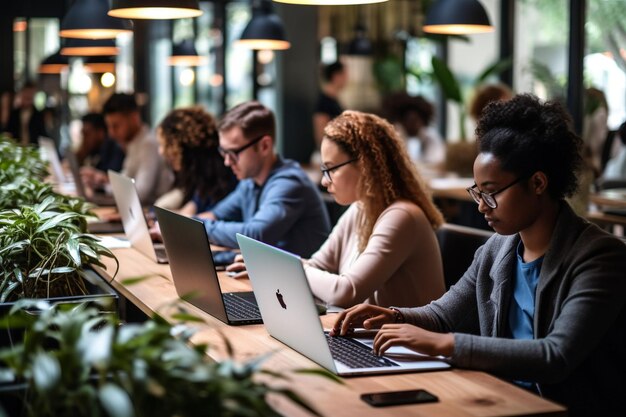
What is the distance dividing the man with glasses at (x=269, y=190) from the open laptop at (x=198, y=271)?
3.11 ft

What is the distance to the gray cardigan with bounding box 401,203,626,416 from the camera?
2.15 metres

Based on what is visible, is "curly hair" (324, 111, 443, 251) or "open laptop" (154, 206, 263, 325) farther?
"curly hair" (324, 111, 443, 251)

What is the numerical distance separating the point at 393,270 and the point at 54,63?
7.99m

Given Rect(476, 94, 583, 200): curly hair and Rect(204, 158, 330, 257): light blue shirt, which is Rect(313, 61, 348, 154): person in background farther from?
Rect(476, 94, 583, 200): curly hair

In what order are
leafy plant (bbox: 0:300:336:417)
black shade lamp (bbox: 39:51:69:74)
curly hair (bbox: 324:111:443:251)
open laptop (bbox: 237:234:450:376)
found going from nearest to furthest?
leafy plant (bbox: 0:300:336:417)
open laptop (bbox: 237:234:450:376)
curly hair (bbox: 324:111:443:251)
black shade lamp (bbox: 39:51:69:74)

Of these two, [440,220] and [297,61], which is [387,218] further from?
[297,61]

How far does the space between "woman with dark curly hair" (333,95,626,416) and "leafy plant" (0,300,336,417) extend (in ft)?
2.73

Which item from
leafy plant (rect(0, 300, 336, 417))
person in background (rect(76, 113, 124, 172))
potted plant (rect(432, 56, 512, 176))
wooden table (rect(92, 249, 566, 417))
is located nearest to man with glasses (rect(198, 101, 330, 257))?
wooden table (rect(92, 249, 566, 417))

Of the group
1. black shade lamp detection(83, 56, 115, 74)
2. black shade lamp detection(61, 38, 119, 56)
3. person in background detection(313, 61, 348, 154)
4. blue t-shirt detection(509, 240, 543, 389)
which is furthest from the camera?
black shade lamp detection(83, 56, 115, 74)

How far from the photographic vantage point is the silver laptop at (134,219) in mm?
3895

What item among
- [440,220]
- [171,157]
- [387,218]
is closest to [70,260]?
[387,218]

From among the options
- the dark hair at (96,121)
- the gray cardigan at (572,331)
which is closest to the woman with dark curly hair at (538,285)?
the gray cardigan at (572,331)

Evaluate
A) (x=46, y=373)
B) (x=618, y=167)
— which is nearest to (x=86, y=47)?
(x=618, y=167)

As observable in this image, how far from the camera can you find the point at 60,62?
10.3 metres
